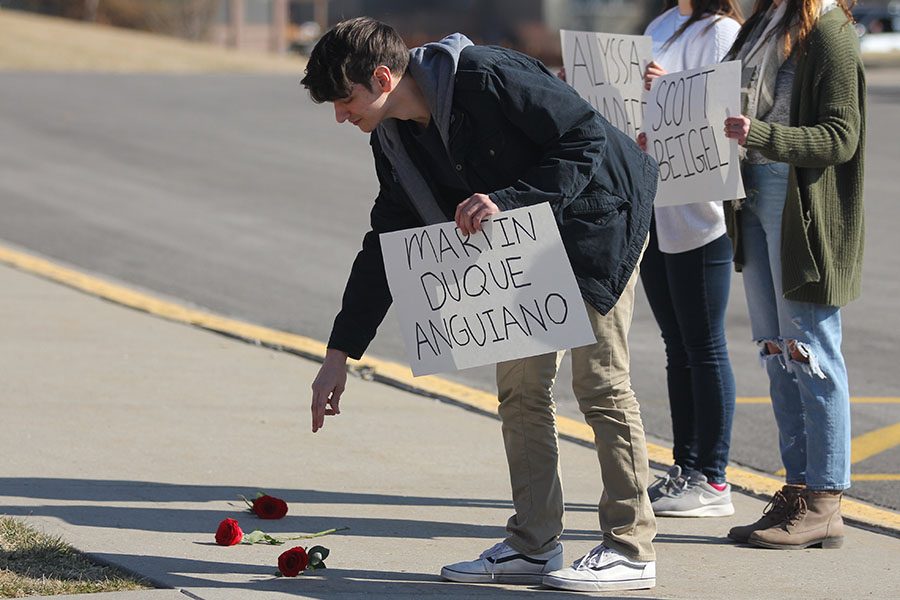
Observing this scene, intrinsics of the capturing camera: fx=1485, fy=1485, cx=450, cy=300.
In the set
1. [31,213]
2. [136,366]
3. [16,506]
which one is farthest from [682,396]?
[31,213]

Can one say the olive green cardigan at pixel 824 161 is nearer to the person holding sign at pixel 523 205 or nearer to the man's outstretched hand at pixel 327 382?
the person holding sign at pixel 523 205

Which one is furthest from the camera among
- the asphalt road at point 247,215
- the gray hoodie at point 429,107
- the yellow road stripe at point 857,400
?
the asphalt road at point 247,215

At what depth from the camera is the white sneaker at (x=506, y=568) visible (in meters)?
4.32

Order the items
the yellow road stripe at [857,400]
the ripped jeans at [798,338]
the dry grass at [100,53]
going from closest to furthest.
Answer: the ripped jeans at [798,338], the yellow road stripe at [857,400], the dry grass at [100,53]

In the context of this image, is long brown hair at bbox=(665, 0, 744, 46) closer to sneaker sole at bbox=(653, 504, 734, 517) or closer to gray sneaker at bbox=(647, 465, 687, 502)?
gray sneaker at bbox=(647, 465, 687, 502)

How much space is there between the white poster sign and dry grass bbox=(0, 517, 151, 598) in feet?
7.99

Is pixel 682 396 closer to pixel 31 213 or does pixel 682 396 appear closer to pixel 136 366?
pixel 136 366

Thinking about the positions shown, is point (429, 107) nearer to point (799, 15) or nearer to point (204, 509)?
point (799, 15)

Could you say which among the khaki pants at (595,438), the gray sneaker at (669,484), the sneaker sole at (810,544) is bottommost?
the sneaker sole at (810,544)

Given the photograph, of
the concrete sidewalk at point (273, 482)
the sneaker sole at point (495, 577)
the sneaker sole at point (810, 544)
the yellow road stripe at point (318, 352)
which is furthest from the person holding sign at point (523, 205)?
the yellow road stripe at point (318, 352)

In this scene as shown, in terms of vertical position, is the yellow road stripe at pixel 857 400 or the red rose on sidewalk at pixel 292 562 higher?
the red rose on sidewalk at pixel 292 562

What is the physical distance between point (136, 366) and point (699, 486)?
3141 millimetres

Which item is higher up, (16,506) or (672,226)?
(672,226)

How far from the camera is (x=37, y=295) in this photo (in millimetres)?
8969
